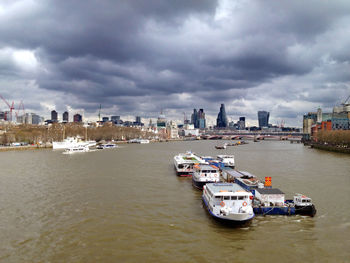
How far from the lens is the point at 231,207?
22250 millimetres

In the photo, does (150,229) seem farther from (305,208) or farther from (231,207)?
(305,208)

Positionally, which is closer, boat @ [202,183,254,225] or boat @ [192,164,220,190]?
boat @ [202,183,254,225]

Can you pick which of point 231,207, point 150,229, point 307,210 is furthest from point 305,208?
point 150,229

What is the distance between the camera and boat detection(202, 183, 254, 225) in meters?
21.0

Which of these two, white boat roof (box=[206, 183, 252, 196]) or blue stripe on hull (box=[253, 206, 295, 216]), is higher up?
white boat roof (box=[206, 183, 252, 196])

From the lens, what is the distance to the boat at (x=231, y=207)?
21.0m

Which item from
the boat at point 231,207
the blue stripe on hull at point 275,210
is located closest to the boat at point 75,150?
the boat at point 231,207

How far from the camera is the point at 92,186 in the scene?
36.3 metres

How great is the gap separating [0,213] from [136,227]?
1307cm

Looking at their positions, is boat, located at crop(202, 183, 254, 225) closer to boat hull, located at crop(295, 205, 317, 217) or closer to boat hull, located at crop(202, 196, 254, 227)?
boat hull, located at crop(202, 196, 254, 227)

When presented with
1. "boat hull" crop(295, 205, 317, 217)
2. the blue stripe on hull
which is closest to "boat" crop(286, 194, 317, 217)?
"boat hull" crop(295, 205, 317, 217)

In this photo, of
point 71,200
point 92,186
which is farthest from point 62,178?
point 71,200

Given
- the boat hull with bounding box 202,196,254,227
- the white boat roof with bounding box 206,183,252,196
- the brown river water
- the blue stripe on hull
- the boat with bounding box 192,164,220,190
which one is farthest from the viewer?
the boat with bounding box 192,164,220,190

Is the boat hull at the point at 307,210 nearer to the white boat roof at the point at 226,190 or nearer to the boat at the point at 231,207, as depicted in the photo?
the boat at the point at 231,207
